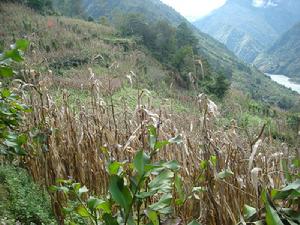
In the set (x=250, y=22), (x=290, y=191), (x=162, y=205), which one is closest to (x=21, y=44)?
(x=162, y=205)

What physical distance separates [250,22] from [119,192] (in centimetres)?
17590

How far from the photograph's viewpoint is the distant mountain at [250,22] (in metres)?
144

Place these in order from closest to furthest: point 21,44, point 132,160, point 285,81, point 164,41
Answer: point 21,44
point 132,160
point 164,41
point 285,81

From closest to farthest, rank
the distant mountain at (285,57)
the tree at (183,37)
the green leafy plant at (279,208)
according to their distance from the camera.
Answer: the green leafy plant at (279,208) → the tree at (183,37) → the distant mountain at (285,57)

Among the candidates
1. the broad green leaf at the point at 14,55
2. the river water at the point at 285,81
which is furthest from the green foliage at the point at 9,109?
the river water at the point at 285,81

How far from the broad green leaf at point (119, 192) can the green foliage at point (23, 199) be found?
3.67 ft

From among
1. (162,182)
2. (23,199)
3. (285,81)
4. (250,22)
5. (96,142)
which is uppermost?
(162,182)

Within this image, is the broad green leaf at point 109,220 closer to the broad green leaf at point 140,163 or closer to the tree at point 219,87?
the broad green leaf at point 140,163

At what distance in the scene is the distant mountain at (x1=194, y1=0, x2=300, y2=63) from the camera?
14400cm

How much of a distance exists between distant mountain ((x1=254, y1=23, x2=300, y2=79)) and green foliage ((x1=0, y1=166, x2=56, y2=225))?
91699 millimetres

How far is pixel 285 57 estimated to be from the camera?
102375 millimetres

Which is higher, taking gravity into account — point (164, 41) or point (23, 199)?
point (23, 199)

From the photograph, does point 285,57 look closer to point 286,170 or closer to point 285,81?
point 285,81

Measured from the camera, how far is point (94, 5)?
6900 cm
